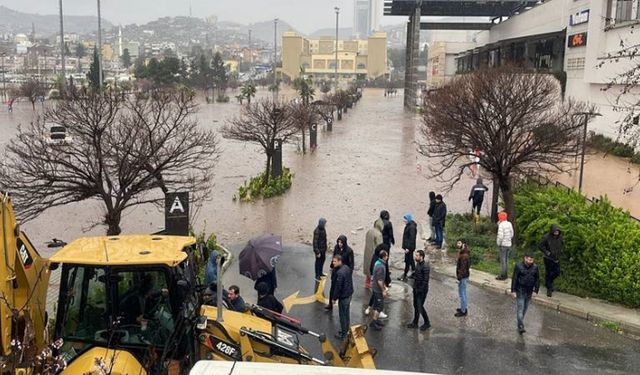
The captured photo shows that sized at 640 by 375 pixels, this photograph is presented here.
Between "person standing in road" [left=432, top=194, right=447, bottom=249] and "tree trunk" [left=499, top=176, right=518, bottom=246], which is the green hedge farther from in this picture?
"person standing in road" [left=432, top=194, right=447, bottom=249]

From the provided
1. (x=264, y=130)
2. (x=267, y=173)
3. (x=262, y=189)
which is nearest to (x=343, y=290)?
(x=262, y=189)

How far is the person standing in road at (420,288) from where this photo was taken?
9938mm

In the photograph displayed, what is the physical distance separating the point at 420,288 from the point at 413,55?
62712mm

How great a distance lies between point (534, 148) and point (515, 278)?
19.5ft

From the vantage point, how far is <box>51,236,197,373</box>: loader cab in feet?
19.5

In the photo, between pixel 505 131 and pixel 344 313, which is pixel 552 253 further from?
pixel 505 131

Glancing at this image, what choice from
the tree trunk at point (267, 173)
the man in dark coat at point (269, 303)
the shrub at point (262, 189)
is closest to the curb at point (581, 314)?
the man in dark coat at point (269, 303)

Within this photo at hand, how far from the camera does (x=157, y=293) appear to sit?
20.1ft

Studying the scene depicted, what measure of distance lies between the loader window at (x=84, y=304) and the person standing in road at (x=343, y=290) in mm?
4369

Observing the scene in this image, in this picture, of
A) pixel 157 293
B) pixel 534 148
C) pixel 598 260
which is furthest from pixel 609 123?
pixel 157 293

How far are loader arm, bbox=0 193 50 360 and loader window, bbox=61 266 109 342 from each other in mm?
300

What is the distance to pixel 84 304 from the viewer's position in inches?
238

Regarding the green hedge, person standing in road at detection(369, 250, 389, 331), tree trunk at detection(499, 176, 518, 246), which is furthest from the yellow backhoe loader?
tree trunk at detection(499, 176, 518, 246)

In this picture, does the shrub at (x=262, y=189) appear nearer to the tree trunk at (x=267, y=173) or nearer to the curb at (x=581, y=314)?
the tree trunk at (x=267, y=173)
